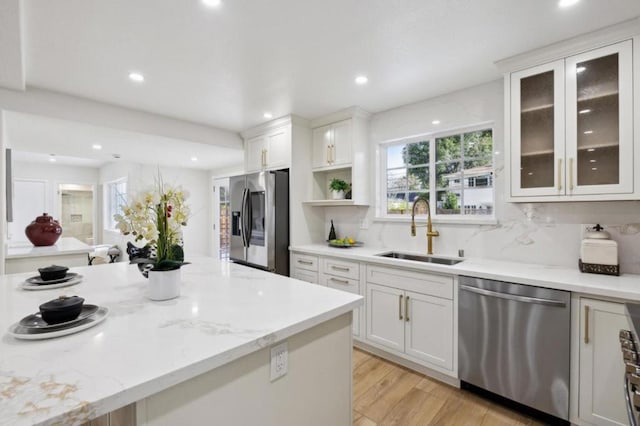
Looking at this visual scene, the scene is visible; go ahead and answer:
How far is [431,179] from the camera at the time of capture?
2982mm

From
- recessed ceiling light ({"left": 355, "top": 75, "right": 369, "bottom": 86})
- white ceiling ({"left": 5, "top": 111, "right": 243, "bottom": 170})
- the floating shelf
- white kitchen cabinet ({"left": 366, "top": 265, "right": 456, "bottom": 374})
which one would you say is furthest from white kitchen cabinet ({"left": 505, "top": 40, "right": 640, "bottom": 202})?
white ceiling ({"left": 5, "top": 111, "right": 243, "bottom": 170})

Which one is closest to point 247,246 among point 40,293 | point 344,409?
point 40,293

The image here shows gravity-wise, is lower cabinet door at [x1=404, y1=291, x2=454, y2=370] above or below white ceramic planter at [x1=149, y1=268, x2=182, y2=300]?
below

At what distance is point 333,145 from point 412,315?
2.02 meters

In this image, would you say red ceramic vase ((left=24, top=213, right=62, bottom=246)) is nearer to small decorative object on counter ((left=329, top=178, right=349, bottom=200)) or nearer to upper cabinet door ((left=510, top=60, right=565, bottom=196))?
small decorative object on counter ((left=329, top=178, right=349, bottom=200))

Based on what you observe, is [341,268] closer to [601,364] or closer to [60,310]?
[601,364]

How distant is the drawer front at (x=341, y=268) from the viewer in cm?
278

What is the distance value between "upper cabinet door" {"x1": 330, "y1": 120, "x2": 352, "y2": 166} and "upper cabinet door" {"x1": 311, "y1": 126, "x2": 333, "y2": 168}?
6 cm

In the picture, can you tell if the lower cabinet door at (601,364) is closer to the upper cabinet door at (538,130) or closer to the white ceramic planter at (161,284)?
the upper cabinet door at (538,130)

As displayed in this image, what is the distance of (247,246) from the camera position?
3.65m

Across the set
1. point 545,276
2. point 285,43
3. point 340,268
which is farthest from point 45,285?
point 545,276

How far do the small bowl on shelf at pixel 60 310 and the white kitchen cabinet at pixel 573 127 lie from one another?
2603mm

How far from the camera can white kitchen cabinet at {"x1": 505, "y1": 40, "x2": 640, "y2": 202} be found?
1.79 m

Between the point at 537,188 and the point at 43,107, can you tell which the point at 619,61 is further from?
the point at 43,107
